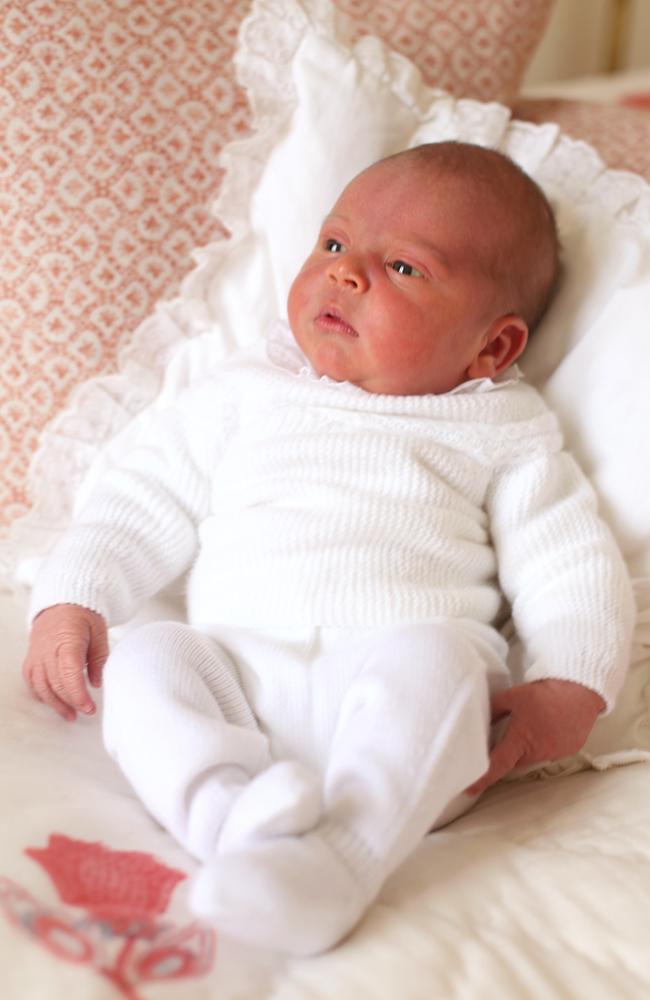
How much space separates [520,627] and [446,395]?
0.23 m

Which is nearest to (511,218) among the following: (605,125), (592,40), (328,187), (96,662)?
(328,187)

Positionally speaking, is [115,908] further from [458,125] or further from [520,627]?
[458,125]

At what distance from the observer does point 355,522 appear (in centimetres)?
109

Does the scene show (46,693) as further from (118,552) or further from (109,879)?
(109,879)

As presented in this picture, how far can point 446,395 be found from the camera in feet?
3.83

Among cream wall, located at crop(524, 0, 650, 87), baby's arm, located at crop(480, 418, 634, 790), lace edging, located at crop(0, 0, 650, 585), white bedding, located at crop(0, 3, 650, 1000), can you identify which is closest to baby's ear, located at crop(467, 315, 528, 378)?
baby's arm, located at crop(480, 418, 634, 790)

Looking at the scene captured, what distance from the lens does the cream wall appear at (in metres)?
3.14

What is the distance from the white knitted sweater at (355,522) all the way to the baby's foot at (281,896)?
0.29m

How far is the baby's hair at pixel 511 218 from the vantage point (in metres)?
1.20

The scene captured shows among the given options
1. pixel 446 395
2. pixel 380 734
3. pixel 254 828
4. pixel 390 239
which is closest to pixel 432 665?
pixel 380 734

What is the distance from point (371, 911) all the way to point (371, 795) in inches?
3.0

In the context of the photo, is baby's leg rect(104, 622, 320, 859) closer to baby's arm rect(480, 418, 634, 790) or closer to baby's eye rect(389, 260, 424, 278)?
baby's arm rect(480, 418, 634, 790)

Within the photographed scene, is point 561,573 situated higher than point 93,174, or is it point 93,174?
point 93,174

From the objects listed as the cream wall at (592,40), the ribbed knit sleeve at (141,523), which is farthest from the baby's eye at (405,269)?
the cream wall at (592,40)
